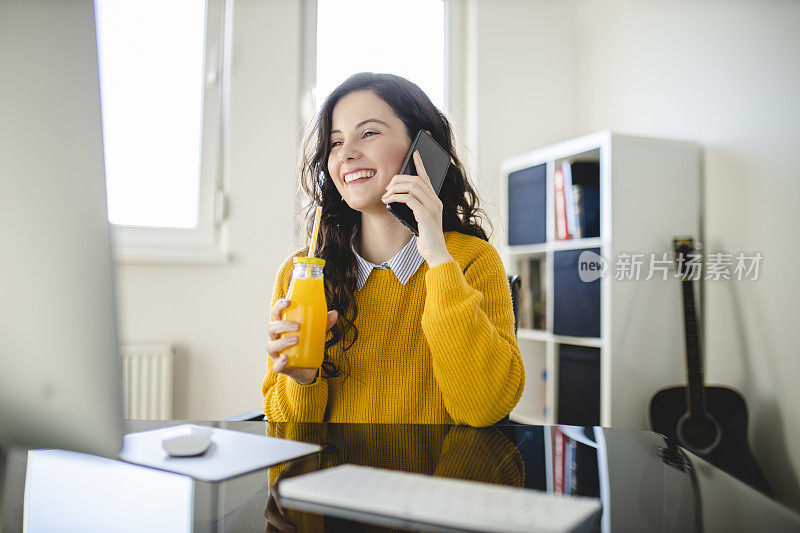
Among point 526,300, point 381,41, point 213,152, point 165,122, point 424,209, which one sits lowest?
point 526,300

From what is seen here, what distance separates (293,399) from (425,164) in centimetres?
56

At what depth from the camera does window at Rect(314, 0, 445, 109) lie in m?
3.01

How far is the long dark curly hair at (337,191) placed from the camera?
1.35 metres

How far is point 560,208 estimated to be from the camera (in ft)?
8.59

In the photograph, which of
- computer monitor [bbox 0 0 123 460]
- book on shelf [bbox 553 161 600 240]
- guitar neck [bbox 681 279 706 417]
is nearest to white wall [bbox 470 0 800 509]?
guitar neck [bbox 681 279 706 417]

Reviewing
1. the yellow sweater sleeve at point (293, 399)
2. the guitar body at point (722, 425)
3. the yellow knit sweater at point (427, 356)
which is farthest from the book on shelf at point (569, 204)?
the yellow sweater sleeve at point (293, 399)

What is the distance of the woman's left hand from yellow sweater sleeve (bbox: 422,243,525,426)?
1.7 inches

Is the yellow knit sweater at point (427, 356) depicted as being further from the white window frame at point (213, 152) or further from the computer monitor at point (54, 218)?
the white window frame at point (213, 152)

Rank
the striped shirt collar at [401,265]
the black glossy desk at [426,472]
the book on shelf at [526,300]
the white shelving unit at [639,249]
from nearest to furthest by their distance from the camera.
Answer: the black glossy desk at [426,472], the striped shirt collar at [401,265], the white shelving unit at [639,249], the book on shelf at [526,300]

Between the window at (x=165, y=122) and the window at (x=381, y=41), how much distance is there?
1.67 feet

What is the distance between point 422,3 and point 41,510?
3.16 m

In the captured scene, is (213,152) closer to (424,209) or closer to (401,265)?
(401,265)

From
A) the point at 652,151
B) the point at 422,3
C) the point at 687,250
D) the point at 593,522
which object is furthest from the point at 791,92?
the point at 593,522

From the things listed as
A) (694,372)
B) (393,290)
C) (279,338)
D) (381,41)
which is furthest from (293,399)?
(381,41)
